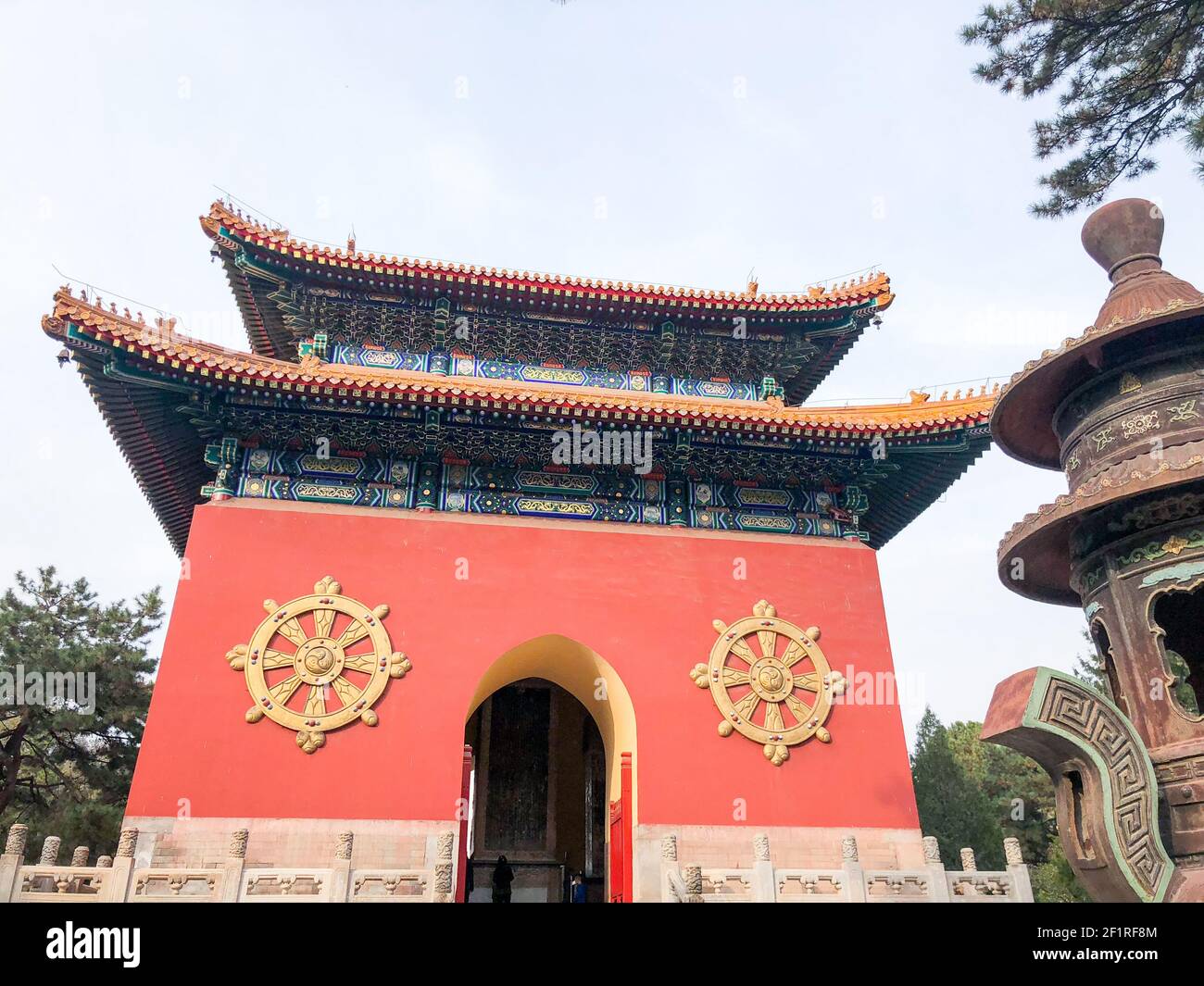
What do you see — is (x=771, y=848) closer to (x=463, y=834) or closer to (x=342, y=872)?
(x=463, y=834)

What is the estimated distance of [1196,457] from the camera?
486cm

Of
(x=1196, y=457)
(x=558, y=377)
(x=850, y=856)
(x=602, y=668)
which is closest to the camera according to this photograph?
(x=1196, y=457)

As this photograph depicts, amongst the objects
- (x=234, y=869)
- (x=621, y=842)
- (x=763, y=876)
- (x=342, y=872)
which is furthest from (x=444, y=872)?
(x=763, y=876)

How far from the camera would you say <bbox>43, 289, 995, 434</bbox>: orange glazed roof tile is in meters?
9.75

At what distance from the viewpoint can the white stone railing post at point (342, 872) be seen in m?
7.92

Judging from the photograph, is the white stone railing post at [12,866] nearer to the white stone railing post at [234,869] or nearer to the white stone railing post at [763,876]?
the white stone railing post at [234,869]

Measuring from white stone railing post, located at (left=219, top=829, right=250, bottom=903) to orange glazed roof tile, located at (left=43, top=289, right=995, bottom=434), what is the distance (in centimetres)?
521

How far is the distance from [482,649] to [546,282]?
5.73 metres

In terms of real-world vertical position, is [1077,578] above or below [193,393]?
below

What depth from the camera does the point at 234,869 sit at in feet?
25.5
